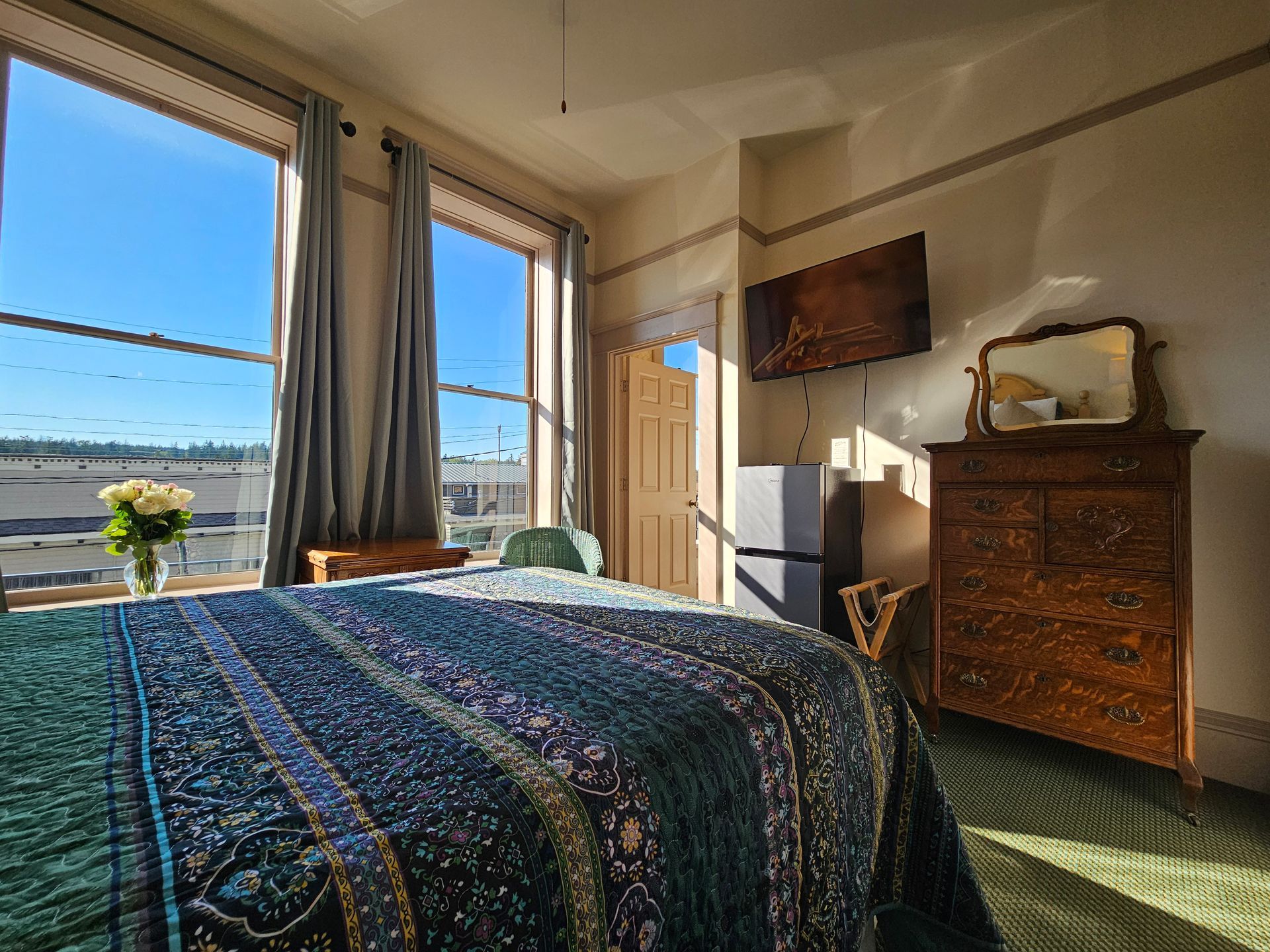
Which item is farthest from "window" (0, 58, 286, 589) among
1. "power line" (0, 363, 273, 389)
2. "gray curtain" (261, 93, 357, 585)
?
"gray curtain" (261, 93, 357, 585)

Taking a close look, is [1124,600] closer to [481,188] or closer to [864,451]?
[864,451]

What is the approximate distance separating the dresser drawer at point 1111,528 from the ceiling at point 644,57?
2.32 meters

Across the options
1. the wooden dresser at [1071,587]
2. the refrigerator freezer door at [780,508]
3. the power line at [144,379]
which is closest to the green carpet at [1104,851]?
the wooden dresser at [1071,587]

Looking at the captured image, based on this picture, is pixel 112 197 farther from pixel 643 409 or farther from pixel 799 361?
pixel 799 361

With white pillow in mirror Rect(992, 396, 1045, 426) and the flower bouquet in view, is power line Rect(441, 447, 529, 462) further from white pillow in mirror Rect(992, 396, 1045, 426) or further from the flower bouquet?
white pillow in mirror Rect(992, 396, 1045, 426)

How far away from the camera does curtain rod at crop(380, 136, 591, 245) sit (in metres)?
3.29

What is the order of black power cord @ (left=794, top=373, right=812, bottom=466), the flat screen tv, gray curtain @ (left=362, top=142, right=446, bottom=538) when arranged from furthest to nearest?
black power cord @ (left=794, top=373, right=812, bottom=466) < gray curtain @ (left=362, top=142, right=446, bottom=538) < the flat screen tv

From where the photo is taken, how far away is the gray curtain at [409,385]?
3.18m

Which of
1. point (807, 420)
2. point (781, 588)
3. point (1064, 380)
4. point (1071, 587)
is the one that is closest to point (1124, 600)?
point (1071, 587)

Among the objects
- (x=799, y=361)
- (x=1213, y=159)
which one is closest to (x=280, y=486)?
(x=799, y=361)

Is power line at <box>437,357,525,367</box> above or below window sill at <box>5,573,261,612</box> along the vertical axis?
above

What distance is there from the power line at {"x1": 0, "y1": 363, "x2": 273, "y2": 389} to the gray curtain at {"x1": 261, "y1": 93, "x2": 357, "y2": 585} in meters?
0.31

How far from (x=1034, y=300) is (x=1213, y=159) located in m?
0.75

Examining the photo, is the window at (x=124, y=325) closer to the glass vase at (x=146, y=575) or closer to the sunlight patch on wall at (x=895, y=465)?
the glass vase at (x=146, y=575)
